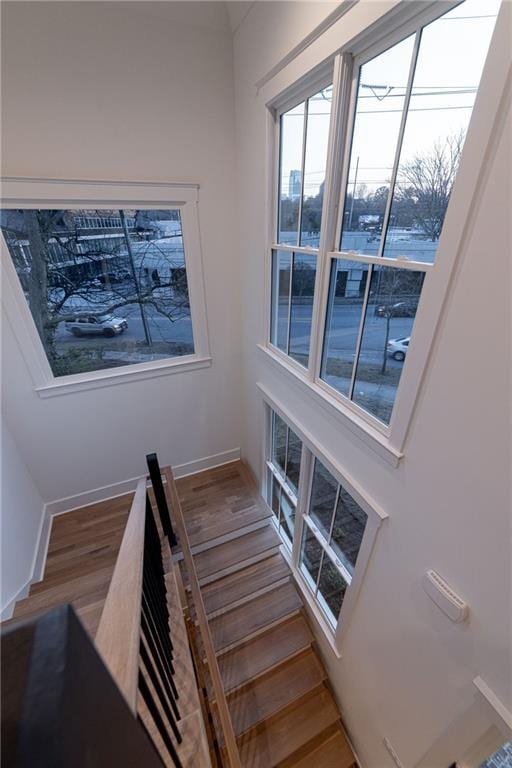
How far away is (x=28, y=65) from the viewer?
188 cm

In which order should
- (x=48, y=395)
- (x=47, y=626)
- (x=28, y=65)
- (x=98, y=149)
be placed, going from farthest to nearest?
1. (x=48, y=395)
2. (x=98, y=149)
3. (x=28, y=65)
4. (x=47, y=626)

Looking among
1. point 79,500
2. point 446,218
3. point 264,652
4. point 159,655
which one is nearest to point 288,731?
point 264,652

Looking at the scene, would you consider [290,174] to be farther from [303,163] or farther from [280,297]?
[280,297]

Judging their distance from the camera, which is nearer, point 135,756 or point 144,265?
point 135,756

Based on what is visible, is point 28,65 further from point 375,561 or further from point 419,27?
point 375,561

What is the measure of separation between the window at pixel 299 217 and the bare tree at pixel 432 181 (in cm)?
57

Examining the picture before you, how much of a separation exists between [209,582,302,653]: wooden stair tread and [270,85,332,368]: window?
1.99 meters

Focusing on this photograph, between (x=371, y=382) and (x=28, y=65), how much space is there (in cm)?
278

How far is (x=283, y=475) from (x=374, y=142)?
240 cm

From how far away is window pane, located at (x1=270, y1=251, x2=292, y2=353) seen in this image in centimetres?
217

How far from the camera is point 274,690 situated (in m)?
2.23

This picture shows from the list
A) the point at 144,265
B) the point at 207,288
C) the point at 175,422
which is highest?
the point at 144,265

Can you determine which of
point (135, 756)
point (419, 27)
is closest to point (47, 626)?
point (135, 756)

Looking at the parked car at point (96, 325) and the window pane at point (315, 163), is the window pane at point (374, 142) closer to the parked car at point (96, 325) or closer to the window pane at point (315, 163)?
the window pane at point (315, 163)
